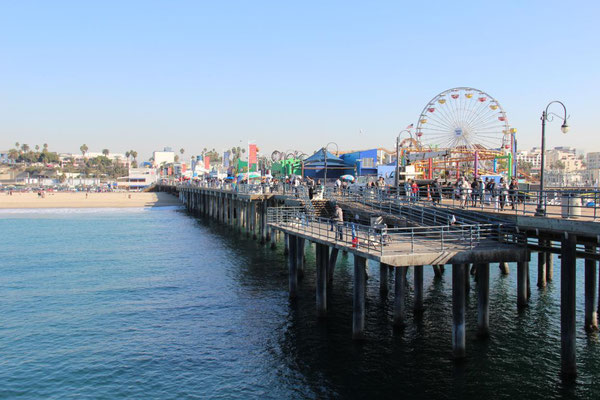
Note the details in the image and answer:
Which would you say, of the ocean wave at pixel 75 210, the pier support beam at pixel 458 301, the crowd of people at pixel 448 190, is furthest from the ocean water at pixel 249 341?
the ocean wave at pixel 75 210

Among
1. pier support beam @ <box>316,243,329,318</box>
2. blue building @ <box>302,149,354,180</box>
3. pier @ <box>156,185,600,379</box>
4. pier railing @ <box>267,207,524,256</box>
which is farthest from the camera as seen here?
blue building @ <box>302,149,354,180</box>

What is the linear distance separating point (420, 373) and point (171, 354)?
8.77 m

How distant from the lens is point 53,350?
18.8 metres

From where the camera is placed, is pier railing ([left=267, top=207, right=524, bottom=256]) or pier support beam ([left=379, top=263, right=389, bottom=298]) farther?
pier support beam ([left=379, top=263, right=389, bottom=298])

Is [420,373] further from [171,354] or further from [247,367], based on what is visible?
[171,354]

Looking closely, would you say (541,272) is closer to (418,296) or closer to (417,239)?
(418,296)

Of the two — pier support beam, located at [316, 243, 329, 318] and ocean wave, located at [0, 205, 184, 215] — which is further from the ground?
pier support beam, located at [316, 243, 329, 318]

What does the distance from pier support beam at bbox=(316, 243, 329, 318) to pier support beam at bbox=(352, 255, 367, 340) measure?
3.08 metres

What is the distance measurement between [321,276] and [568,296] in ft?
32.3

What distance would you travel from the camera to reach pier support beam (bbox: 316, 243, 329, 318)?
70.2 feet

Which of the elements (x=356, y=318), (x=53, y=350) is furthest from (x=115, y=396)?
(x=356, y=318)

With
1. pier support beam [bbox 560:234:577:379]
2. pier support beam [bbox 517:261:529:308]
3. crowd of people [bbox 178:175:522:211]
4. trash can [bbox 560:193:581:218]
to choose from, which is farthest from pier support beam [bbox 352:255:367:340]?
pier support beam [bbox 517:261:529:308]

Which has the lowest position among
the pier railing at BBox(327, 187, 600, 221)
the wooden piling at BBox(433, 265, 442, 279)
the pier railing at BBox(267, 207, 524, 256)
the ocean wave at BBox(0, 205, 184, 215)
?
the ocean wave at BBox(0, 205, 184, 215)

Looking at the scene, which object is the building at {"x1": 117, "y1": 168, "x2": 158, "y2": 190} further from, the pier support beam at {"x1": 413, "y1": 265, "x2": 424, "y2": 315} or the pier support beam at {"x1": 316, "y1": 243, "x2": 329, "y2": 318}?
the pier support beam at {"x1": 413, "y1": 265, "x2": 424, "y2": 315}
